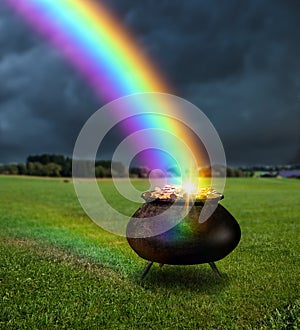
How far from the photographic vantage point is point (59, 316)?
7.06m

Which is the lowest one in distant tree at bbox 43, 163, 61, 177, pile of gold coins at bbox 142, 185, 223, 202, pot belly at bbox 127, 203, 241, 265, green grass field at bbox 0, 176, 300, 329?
green grass field at bbox 0, 176, 300, 329

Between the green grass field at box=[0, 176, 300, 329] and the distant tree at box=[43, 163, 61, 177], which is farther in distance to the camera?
the distant tree at box=[43, 163, 61, 177]

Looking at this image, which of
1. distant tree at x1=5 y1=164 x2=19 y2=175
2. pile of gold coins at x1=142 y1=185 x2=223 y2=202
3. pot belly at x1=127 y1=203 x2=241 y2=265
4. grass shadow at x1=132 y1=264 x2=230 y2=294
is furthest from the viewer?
distant tree at x1=5 y1=164 x2=19 y2=175

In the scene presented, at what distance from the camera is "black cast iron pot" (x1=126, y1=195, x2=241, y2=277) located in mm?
7898

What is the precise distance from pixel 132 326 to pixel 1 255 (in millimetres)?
6456

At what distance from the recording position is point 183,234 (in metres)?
7.89

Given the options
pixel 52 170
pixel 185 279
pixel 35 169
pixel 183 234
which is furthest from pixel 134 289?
pixel 35 169

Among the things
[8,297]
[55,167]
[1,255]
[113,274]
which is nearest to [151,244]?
[113,274]

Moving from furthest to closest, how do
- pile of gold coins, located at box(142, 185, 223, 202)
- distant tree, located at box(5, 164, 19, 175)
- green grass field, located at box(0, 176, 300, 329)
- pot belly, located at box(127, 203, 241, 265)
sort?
distant tree, located at box(5, 164, 19, 175) → pile of gold coins, located at box(142, 185, 223, 202) → pot belly, located at box(127, 203, 241, 265) → green grass field, located at box(0, 176, 300, 329)

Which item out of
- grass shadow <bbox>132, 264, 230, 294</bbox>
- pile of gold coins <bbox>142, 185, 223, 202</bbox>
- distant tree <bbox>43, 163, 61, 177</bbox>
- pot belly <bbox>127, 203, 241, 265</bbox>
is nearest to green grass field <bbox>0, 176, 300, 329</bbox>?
grass shadow <bbox>132, 264, 230, 294</bbox>

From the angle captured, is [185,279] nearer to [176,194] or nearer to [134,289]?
[134,289]

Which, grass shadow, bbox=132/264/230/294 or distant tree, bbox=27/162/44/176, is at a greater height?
distant tree, bbox=27/162/44/176

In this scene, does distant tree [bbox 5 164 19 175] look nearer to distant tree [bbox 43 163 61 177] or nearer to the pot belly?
distant tree [bbox 43 163 61 177]

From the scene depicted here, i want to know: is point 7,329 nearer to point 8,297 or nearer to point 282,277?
point 8,297
